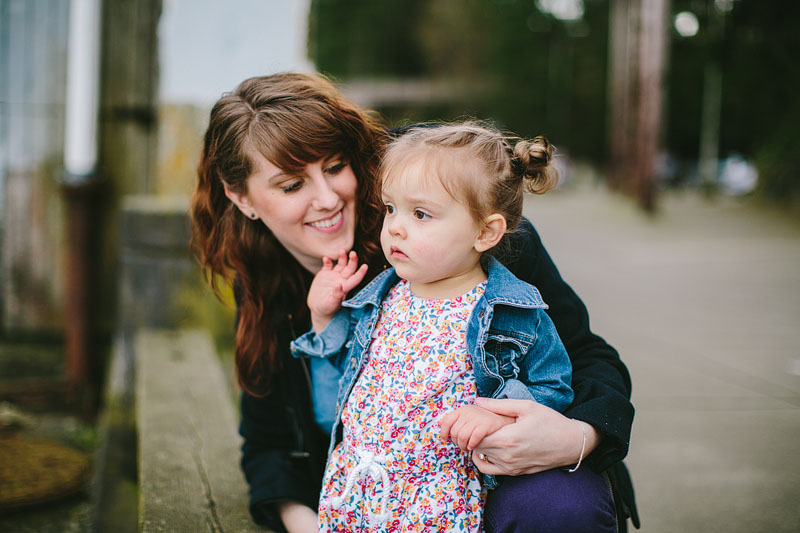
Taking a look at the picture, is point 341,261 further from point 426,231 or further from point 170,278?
point 170,278

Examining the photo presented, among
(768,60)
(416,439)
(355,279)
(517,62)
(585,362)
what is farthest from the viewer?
(517,62)

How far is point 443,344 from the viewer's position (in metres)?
1.56

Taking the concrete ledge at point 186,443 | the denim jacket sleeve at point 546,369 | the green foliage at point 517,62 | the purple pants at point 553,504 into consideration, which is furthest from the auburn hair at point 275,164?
the green foliage at point 517,62

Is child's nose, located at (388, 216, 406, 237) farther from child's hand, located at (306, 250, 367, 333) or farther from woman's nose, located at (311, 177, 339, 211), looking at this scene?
woman's nose, located at (311, 177, 339, 211)

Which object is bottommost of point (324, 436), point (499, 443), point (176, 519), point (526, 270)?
point (176, 519)

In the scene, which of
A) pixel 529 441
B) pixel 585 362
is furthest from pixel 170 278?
pixel 529 441

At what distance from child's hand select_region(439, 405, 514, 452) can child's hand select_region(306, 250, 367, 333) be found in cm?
45

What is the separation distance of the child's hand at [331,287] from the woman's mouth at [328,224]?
0.11 metres

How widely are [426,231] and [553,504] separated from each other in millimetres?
610

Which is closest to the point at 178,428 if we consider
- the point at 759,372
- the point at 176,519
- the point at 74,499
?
the point at 176,519

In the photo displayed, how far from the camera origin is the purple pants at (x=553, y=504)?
146cm

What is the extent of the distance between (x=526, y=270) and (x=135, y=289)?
2.68 meters

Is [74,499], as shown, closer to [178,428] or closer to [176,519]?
[178,428]

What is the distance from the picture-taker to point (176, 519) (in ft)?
6.30
